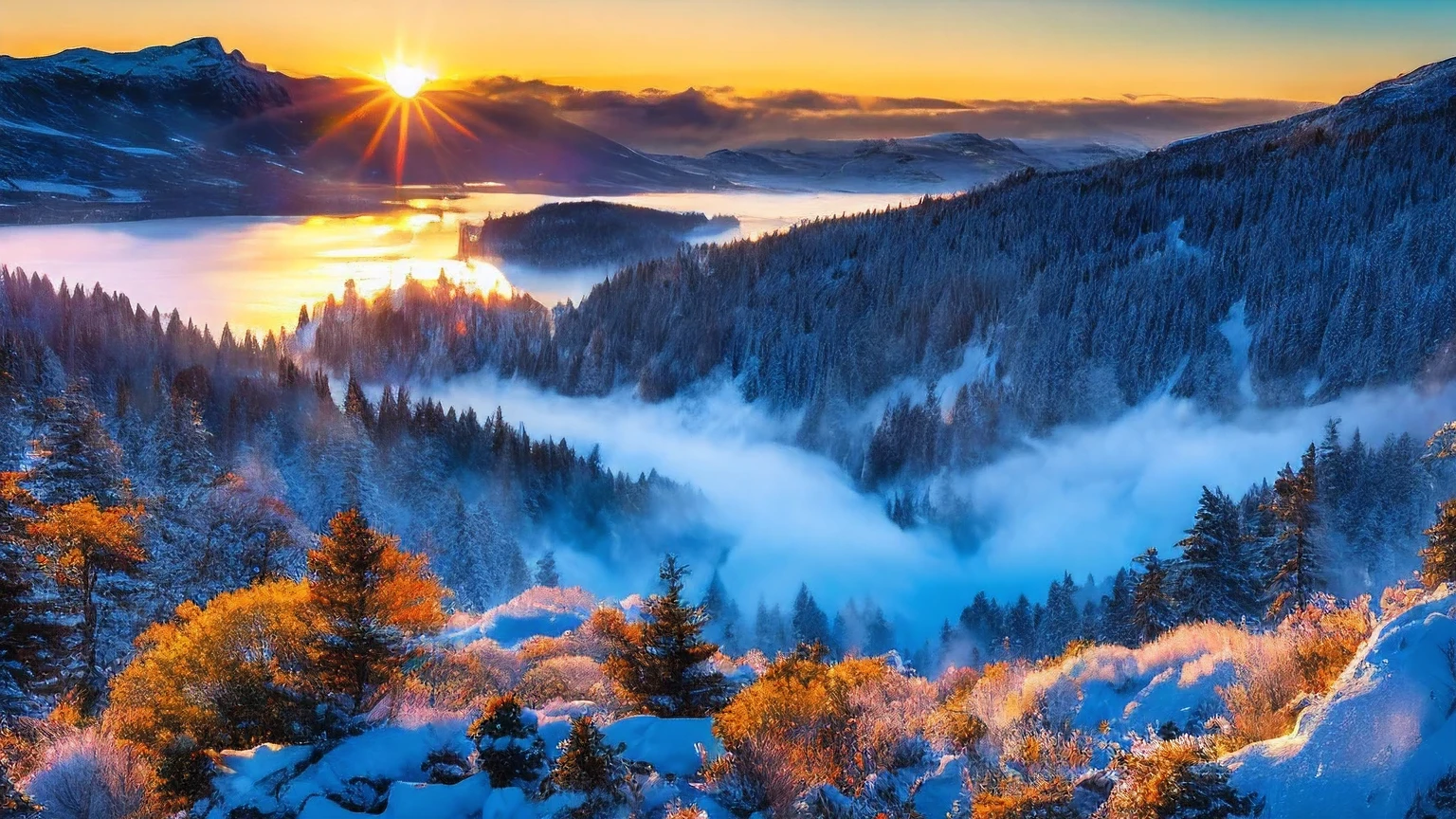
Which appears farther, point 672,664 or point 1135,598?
point 1135,598

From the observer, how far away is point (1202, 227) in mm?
188000

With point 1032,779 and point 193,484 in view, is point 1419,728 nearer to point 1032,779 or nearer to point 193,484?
point 1032,779

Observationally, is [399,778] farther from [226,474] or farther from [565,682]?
[226,474]

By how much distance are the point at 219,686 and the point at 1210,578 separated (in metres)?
46.4

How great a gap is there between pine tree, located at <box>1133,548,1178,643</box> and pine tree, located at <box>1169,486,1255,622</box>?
0.87 meters

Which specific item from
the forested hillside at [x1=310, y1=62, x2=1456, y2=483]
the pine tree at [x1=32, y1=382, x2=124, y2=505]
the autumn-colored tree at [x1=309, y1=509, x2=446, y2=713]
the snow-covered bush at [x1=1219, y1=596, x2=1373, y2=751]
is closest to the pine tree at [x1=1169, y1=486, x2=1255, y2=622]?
the snow-covered bush at [x1=1219, y1=596, x2=1373, y2=751]

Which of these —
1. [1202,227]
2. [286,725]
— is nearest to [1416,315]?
[1202,227]

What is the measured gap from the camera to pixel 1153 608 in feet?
158

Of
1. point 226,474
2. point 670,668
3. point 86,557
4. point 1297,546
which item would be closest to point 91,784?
point 670,668

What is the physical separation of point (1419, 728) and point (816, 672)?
63.4 feet

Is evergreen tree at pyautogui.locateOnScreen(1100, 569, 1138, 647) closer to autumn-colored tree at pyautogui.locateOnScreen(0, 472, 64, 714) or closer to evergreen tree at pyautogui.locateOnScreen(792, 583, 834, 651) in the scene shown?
evergreen tree at pyautogui.locateOnScreen(792, 583, 834, 651)

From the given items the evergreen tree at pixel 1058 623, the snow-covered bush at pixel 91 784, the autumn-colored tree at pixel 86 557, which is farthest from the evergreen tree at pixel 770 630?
the snow-covered bush at pixel 91 784

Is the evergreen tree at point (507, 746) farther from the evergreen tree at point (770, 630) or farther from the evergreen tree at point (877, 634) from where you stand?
the evergreen tree at point (877, 634)

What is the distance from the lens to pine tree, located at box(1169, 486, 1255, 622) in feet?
150
